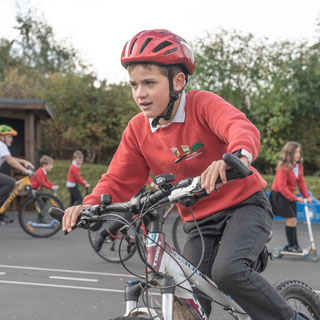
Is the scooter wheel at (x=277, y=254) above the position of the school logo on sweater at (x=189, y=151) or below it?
below

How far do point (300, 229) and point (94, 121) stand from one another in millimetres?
16032

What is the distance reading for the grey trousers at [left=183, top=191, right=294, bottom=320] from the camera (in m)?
2.71

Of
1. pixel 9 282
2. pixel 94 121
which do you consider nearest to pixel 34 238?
pixel 9 282

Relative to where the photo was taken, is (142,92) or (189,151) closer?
(142,92)

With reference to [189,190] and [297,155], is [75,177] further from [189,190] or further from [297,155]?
[189,190]

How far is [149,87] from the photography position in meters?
2.68

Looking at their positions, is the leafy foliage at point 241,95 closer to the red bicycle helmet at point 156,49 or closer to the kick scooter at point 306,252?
the kick scooter at point 306,252

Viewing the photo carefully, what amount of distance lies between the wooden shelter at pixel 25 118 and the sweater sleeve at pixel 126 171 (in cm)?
1415

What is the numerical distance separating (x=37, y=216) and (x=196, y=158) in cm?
808

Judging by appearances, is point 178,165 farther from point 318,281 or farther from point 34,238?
point 34,238

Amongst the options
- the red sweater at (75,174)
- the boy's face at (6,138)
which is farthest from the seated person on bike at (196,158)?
the red sweater at (75,174)

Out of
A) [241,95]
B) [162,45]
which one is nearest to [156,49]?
[162,45]

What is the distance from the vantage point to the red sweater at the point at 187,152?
9.55ft

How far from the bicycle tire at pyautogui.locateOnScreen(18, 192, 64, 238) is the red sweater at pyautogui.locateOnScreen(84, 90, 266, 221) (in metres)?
7.49
